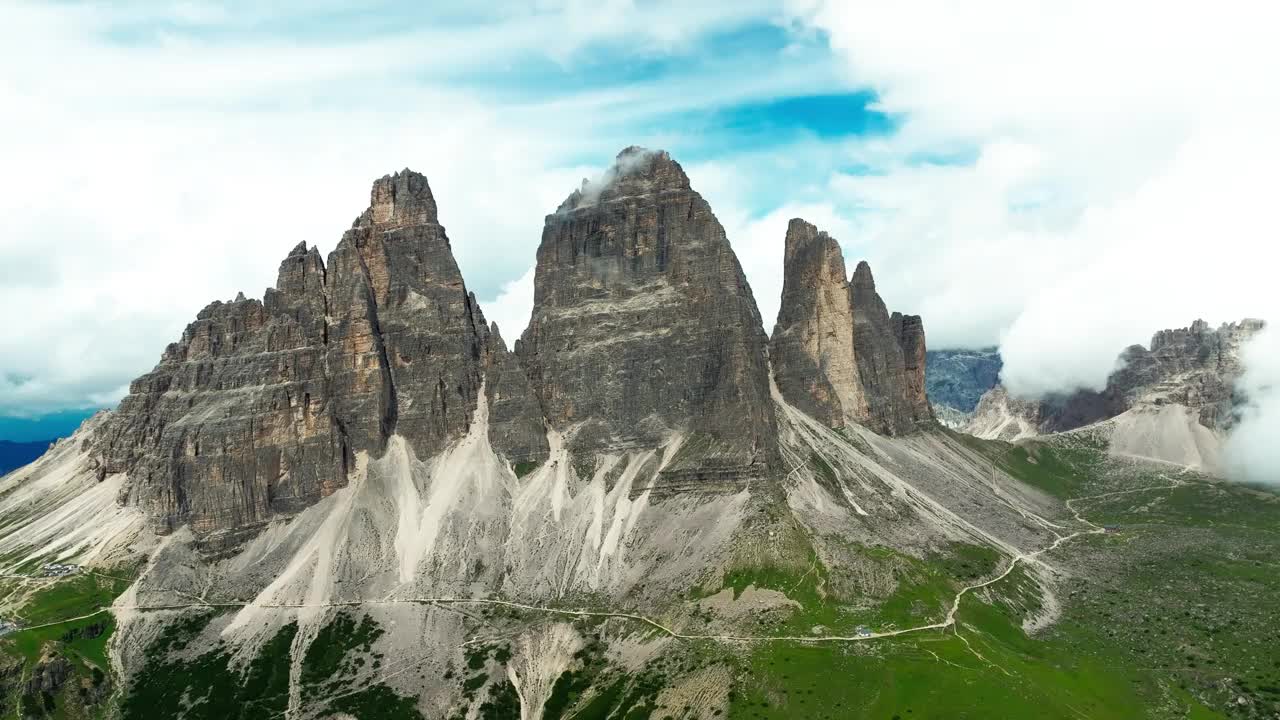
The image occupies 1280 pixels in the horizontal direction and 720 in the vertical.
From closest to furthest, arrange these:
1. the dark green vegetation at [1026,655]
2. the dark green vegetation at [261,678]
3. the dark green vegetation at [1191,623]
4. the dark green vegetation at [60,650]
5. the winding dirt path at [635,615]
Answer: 1. the dark green vegetation at [1026,655]
2. the dark green vegetation at [1191,623]
3. the winding dirt path at [635,615]
4. the dark green vegetation at [261,678]
5. the dark green vegetation at [60,650]

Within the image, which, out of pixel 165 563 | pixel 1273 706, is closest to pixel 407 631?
pixel 165 563

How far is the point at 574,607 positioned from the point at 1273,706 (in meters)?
108

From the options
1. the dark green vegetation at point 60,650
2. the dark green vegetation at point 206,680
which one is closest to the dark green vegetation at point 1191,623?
the dark green vegetation at point 206,680

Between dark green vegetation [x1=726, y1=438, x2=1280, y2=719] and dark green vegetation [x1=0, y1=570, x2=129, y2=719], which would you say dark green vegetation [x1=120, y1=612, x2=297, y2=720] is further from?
dark green vegetation [x1=726, y1=438, x2=1280, y2=719]

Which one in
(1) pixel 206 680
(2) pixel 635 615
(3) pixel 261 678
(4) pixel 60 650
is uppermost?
(2) pixel 635 615

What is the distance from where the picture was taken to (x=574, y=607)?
169 metres

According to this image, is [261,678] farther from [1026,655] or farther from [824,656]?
[1026,655]

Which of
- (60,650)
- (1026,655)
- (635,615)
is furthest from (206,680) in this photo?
(1026,655)

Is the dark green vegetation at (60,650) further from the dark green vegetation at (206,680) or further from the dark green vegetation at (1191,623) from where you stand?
the dark green vegetation at (1191,623)

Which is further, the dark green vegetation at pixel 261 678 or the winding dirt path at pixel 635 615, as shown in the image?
the dark green vegetation at pixel 261 678

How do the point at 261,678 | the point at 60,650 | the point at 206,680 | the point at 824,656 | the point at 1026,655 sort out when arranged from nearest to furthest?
the point at 824,656
the point at 1026,655
the point at 261,678
the point at 206,680
the point at 60,650

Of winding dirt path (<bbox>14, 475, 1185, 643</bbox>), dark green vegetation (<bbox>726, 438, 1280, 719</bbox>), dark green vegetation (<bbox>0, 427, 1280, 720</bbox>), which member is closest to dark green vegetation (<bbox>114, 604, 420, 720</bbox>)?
dark green vegetation (<bbox>0, 427, 1280, 720</bbox>)

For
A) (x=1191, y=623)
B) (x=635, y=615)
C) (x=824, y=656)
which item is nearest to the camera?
(x=824, y=656)

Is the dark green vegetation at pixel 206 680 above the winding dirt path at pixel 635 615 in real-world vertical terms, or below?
below
